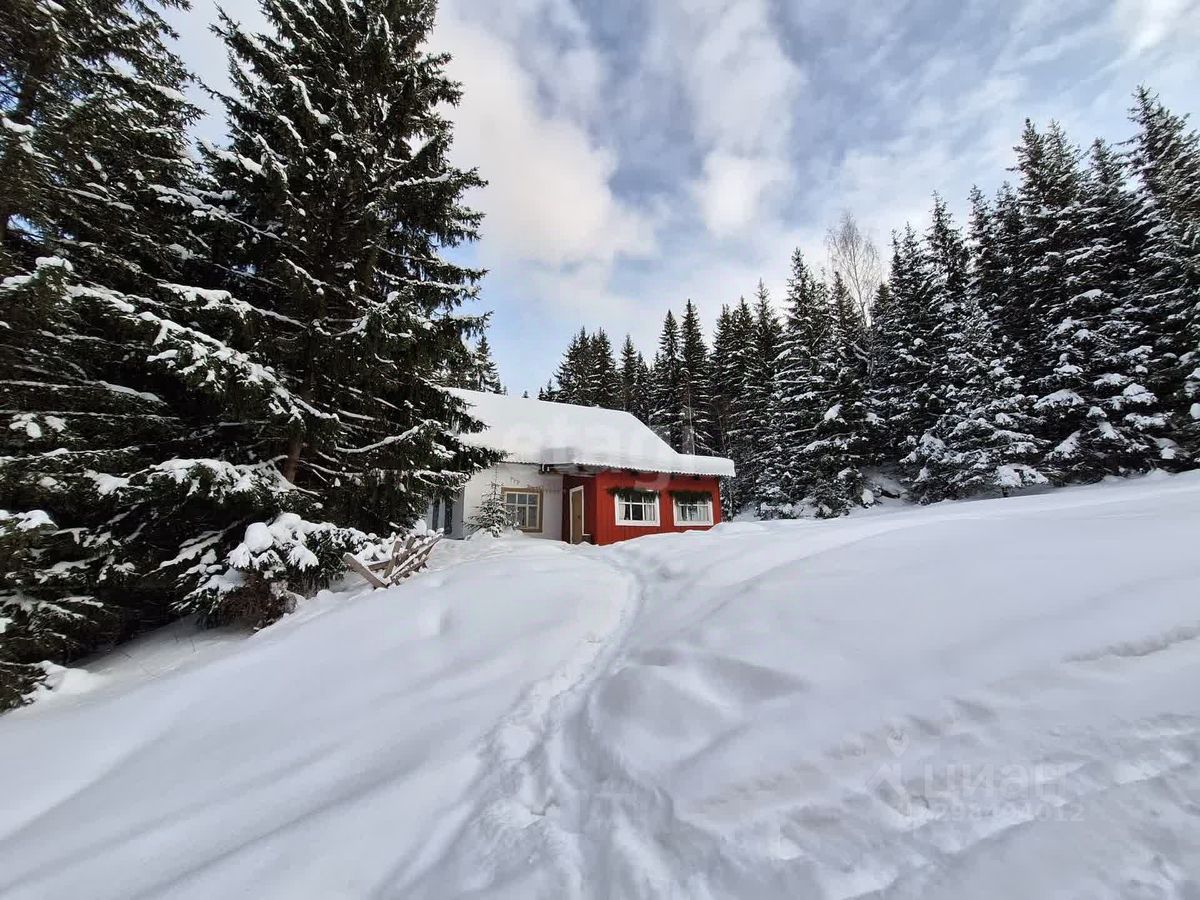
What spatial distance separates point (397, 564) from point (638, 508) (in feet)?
31.0

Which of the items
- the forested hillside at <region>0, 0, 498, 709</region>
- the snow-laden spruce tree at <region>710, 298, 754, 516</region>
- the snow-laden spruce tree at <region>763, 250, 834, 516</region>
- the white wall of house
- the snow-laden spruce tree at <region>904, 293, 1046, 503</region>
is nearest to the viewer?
the forested hillside at <region>0, 0, 498, 709</region>

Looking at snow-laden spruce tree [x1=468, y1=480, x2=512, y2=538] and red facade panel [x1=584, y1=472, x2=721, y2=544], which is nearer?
snow-laden spruce tree [x1=468, y1=480, x2=512, y2=538]

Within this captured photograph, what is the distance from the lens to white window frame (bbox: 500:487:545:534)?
15.4 meters

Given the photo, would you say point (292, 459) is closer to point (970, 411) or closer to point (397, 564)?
point (397, 564)

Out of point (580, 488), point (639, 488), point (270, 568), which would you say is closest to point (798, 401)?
point (639, 488)

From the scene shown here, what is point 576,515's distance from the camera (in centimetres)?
1568

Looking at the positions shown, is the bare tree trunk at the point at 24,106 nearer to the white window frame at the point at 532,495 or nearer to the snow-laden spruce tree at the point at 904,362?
the white window frame at the point at 532,495

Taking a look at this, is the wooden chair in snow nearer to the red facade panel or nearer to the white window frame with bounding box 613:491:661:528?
the red facade panel

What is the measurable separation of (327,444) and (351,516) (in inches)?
59.0

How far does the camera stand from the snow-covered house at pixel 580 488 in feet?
49.1

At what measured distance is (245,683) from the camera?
414 centimetres

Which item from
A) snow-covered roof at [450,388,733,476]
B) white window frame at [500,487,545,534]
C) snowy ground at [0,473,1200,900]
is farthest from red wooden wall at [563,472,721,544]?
snowy ground at [0,473,1200,900]

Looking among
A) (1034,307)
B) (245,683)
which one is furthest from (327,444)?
(1034,307)

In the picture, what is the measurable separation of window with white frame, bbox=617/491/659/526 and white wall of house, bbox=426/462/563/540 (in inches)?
84.3
